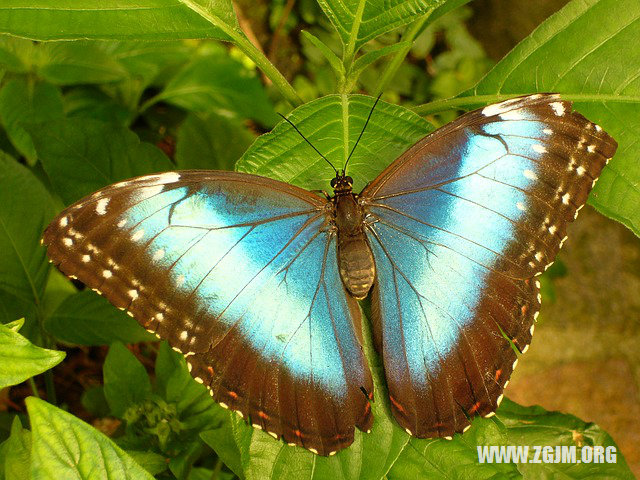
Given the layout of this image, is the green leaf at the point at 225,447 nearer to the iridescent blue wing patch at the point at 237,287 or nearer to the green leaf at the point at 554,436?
the iridescent blue wing patch at the point at 237,287

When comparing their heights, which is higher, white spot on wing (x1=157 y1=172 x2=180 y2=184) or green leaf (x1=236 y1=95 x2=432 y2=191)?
green leaf (x1=236 y1=95 x2=432 y2=191)

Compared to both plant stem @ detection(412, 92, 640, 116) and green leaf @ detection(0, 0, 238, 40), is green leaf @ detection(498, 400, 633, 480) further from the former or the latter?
green leaf @ detection(0, 0, 238, 40)

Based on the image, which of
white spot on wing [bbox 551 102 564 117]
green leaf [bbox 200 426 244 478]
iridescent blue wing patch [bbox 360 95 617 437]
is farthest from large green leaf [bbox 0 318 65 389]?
white spot on wing [bbox 551 102 564 117]

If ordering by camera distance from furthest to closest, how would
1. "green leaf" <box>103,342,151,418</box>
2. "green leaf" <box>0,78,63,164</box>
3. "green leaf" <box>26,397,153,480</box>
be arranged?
"green leaf" <box>0,78,63,164</box>
"green leaf" <box>103,342,151,418</box>
"green leaf" <box>26,397,153,480</box>

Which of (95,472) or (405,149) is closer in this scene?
(95,472)

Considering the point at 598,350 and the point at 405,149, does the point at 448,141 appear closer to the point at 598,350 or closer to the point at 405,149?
the point at 405,149

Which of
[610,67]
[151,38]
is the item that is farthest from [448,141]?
[151,38]
